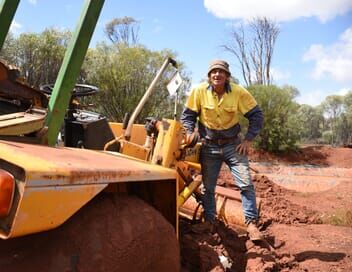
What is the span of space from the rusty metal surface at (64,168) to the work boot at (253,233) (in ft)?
6.21

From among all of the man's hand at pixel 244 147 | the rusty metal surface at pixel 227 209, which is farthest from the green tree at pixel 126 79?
the man's hand at pixel 244 147

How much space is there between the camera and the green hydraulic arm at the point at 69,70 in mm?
2268

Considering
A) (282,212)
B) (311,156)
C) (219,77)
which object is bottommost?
(311,156)

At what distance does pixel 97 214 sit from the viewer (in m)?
1.92

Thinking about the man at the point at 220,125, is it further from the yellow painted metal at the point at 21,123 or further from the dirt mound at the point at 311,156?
the dirt mound at the point at 311,156

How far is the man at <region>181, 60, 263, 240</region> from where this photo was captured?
13.8ft

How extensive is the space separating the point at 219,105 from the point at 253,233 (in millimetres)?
1233

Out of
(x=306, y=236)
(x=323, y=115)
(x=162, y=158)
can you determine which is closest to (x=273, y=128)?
(x=306, y=236)

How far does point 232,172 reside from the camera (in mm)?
4273

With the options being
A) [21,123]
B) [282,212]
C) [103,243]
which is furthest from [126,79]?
[103,243]

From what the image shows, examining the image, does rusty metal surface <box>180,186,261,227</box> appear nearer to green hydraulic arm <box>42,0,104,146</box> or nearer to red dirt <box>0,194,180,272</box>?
red dirt <box>0,194,180,272</box>

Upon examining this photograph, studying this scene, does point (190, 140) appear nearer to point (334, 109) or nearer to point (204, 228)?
point (204, 228)

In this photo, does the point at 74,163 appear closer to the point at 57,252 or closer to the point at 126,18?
the point at 57,252

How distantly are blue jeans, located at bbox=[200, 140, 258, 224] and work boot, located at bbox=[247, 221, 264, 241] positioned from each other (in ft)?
0.32
